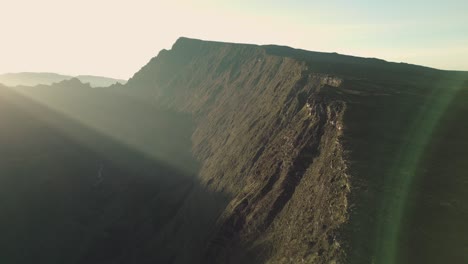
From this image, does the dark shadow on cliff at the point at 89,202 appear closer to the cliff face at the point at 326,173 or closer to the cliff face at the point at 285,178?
the cliff face at the point at 285,178

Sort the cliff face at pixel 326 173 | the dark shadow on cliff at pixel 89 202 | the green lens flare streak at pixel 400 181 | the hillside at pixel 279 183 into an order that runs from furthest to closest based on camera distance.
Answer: the dark shadow on cliff at pixel 89 202, the cliff face at pixel 326 173, the hillside at pixel 279 183, the green lens flare streak at pixel 400 181

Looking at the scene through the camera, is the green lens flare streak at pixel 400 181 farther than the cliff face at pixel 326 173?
No

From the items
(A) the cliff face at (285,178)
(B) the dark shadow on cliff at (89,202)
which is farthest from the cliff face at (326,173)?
(B) the dark shadow on cliff at (89,202)

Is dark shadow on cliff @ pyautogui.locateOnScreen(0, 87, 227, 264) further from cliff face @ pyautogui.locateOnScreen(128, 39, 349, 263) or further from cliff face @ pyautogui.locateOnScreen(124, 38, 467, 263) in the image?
cliff face @ pyautogui.locateOnScreen(124, 38, 467, 263)

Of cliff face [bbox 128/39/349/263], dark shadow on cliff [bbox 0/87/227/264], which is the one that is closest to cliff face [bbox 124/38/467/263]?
cliff face [bbox 128/39/349/263]

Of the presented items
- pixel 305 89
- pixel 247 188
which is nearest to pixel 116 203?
pixel 247 188

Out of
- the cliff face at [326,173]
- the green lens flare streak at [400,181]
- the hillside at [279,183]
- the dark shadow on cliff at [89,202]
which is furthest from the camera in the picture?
the dark shadow on cliff at [89,202]

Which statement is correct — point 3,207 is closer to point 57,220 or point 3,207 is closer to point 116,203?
point 57,220
